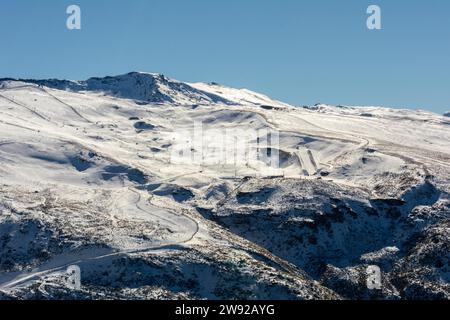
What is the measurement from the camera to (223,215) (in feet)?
344

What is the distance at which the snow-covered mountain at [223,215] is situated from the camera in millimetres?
81875

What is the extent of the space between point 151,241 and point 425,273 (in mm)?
35043

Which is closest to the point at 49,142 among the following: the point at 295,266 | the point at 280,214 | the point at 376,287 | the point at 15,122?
the point at 15,122

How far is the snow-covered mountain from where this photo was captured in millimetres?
81875

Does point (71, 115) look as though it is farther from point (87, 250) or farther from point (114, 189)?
point (87, 250)

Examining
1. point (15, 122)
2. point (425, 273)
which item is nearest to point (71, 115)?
point (15, 122)

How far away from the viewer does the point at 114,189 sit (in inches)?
4525

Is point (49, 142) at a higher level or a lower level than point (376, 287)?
higher

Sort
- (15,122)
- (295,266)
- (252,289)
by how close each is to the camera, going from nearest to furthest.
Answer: (252,289), (295,266), (15,122)

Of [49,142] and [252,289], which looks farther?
[49,142]

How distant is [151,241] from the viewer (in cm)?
8881
